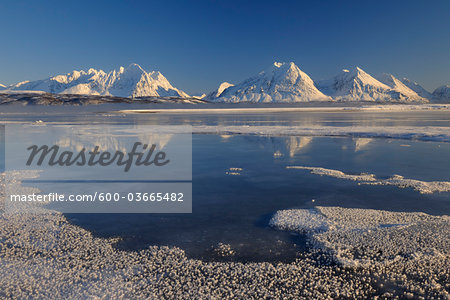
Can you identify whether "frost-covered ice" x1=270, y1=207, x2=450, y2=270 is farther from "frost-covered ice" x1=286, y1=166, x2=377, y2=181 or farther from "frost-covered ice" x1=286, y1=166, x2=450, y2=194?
"frost-covered ice" x1=286, y1=166, x2=377, y2=181

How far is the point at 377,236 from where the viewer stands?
6293 mm

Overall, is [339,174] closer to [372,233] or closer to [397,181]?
[397,181]

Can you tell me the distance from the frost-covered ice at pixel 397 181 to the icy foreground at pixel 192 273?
124 inches

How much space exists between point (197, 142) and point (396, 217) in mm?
13944

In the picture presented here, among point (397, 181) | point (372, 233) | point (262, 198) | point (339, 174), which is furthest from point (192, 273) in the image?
point (397, 181)

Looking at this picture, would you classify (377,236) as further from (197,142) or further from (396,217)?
(197,142)

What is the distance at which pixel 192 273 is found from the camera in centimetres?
512

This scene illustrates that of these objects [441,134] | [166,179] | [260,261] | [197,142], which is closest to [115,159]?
[166,179]

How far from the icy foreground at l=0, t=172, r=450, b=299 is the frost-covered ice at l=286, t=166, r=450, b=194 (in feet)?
10.4

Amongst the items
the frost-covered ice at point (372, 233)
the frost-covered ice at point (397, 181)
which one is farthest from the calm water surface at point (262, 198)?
the frost-covered ice at point (372, 233)

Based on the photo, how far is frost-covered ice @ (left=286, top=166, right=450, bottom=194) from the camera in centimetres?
921

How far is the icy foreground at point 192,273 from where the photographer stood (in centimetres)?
Answer: 467

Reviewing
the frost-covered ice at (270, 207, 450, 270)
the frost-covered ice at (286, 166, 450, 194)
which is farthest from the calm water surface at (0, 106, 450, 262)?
the frost-covered ice at (270, 207, 450, 270)

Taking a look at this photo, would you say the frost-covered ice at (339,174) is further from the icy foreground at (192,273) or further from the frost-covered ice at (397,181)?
the icy foreground at (192,273)
